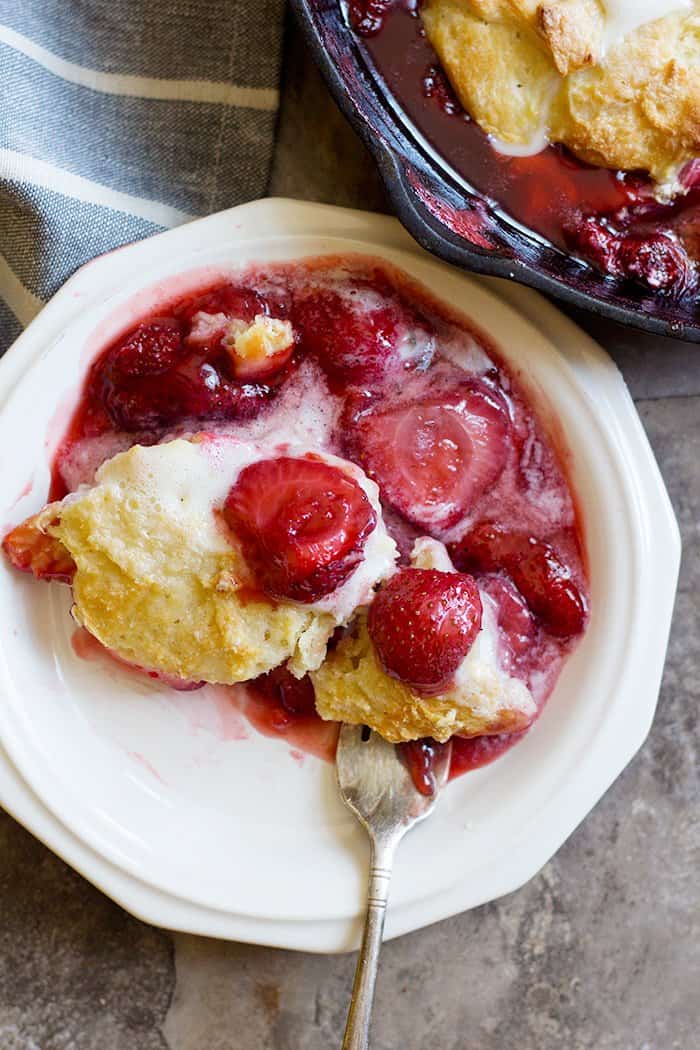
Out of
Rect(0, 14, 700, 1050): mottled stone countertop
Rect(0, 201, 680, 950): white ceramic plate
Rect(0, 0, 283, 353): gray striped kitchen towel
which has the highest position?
Rect(0, 0, 283, 353): gray striped kitchen towel

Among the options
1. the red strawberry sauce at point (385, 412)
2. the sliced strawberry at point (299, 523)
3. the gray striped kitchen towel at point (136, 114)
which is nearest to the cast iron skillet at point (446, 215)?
the red strawberry sauce at point (385, 412)

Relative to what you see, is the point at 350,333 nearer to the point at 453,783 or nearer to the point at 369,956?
the point at 453,783

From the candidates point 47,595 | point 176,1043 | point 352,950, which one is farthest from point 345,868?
point 47,595

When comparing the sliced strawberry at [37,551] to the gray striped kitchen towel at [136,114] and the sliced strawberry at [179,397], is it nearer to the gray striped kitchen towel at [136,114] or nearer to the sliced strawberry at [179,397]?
the sliced strawberry at [179,397]

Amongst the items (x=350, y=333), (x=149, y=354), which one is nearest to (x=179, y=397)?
(x=149, y=354)

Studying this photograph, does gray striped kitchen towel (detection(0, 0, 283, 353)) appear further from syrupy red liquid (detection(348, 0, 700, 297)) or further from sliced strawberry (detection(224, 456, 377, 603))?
sliced strawberry (detection(224, 456, 377, 603))

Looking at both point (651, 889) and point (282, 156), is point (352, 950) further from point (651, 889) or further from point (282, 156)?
point (282, 156)

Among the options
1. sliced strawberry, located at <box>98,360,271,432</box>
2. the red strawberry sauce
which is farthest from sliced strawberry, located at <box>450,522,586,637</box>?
sliced strawberry, located at <box>98,360,271,432</box>

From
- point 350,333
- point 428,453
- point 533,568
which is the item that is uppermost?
point 350,333
